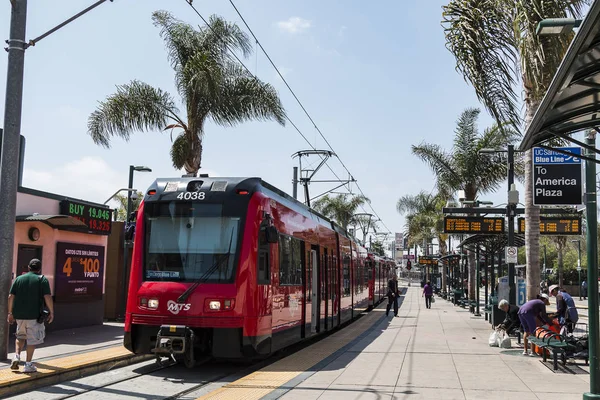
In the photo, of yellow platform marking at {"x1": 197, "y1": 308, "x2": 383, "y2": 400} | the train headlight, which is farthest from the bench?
the train headlight

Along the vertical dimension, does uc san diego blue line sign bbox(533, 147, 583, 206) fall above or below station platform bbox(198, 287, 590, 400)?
above

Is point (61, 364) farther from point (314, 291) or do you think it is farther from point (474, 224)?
point (474, 224)

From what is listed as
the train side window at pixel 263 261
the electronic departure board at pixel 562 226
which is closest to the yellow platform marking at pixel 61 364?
the train side window at pixel 263 261

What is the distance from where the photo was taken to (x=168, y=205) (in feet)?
37.0

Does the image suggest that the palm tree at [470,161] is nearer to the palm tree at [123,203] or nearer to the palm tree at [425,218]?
the palm tree at [425,218]

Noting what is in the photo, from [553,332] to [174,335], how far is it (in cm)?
757

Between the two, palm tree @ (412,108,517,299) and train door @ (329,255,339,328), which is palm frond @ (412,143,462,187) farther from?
train door @ (329,255,339,328)

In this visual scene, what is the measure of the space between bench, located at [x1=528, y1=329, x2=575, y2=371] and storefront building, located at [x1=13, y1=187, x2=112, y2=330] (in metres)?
10.8

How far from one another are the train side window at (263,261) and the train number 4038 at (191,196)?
1.20 meters

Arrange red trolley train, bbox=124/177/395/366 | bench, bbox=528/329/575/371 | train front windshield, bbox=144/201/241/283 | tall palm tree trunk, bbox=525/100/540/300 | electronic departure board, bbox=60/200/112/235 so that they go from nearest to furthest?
red trolley train, bbox=124/177/395/366, train front windshield, bbox=144/201/241/283, bench, bbox=528/329/575/371, tall palm tree trunk, bbox=525/100/540/300, electronic departure board, bbox=60/200/112/235

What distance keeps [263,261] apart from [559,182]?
19.0ft

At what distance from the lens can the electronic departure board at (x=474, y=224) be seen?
2306cm

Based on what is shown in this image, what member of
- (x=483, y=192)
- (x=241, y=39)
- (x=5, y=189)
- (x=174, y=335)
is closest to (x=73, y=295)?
(x=5, y=189)

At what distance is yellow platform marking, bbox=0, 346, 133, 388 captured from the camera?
9.38 m
